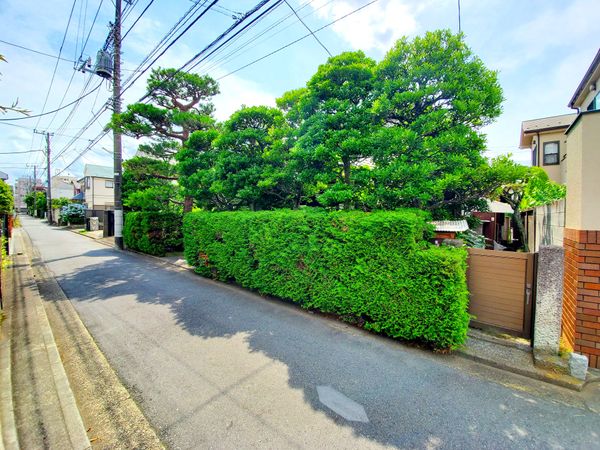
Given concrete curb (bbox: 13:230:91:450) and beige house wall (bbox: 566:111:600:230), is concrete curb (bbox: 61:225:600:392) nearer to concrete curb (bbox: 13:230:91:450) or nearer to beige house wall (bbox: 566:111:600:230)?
beige house wall (bbox: 566:111:600:230)

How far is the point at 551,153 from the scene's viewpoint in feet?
36.2

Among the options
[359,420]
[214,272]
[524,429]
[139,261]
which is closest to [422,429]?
[359,420]

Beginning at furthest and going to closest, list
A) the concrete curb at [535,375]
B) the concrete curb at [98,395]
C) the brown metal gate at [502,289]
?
the brown metal gate at [502,289]
the concrete curb at [535,375]
the concrete curb at [98,395]

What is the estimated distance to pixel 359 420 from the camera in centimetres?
245

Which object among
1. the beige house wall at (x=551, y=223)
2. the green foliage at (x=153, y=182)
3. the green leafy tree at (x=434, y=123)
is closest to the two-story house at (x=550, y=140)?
the beige house wall at (x=551, y=223)

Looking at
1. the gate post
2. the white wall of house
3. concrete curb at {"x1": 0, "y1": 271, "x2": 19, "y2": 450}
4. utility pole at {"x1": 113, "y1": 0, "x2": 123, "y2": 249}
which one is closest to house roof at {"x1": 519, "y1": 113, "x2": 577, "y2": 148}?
the gate post

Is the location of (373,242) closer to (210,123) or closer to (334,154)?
(334,154)

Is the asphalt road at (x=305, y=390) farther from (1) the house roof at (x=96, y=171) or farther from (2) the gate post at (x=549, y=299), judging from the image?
(1) the house roof at (x=96, y=171)

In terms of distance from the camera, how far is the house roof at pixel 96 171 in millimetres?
32537

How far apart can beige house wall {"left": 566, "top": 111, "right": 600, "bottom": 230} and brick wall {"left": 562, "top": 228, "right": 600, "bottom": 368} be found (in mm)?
178

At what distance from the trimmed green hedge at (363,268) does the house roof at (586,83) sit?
7.86 m

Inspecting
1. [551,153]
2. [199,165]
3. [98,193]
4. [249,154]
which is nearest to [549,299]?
[249,154]

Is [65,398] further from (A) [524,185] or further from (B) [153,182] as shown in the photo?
(B) [153,182]

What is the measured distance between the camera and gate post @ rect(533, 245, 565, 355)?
10.6 feet
